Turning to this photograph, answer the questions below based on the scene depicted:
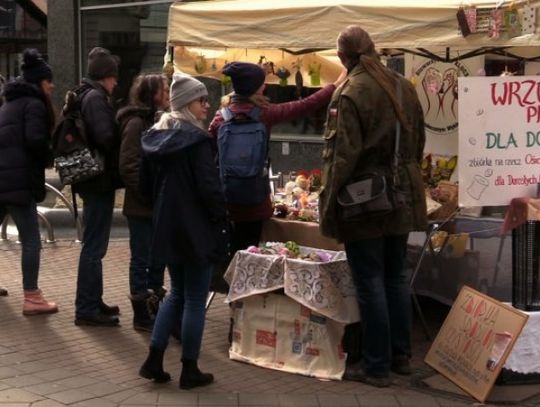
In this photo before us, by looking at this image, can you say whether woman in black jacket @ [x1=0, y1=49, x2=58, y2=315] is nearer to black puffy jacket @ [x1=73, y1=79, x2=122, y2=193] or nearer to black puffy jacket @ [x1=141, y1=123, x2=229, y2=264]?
black puffy jacket @ [x1=73, y1=79, x2=122, y2=193]

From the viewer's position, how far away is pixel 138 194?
5.79m

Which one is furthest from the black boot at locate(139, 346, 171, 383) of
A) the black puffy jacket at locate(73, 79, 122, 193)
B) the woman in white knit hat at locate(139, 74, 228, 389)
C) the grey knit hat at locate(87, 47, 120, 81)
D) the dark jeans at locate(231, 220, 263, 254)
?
the grey knit hat at locate(87, 47, 120, 81)

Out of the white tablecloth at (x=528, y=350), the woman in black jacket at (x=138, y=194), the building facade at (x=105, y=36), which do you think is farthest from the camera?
the building facade at (x=105, y=36)

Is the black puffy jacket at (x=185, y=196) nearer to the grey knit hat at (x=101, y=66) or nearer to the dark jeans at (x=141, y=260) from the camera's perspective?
the dark jeans at (x=141, y=260)

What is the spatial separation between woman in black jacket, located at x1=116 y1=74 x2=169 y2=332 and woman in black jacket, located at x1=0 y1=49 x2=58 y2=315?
68 centimetres

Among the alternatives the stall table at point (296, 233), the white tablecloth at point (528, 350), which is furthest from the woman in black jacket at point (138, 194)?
the white tablecloth at point (528, 350)

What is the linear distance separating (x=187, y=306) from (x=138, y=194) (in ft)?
3.99

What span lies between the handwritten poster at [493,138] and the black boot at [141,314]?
234cm

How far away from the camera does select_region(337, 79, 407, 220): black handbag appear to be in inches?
187

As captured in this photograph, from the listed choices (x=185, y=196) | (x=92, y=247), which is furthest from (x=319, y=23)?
(x=92, y=247)

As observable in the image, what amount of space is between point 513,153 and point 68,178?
2.89m

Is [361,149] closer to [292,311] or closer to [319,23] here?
[292,311]

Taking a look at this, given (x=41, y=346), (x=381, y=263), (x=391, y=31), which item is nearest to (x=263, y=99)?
(x=391, y=31)

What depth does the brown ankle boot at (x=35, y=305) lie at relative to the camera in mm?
6586
